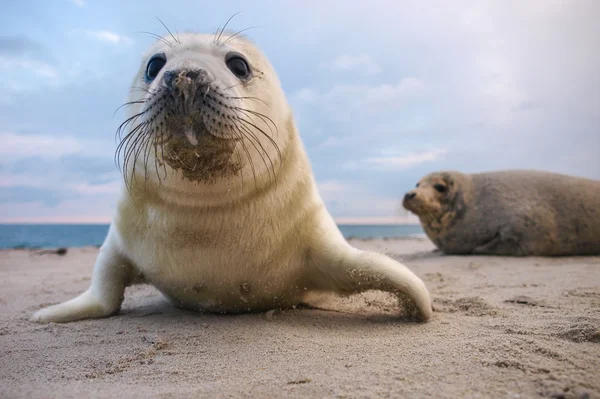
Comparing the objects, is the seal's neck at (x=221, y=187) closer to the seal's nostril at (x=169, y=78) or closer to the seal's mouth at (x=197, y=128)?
the seal's mouth at (x=197, y=128)

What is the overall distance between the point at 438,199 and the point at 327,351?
5.11 m

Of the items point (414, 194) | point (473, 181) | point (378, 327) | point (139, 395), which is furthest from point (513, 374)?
point (473, 181)

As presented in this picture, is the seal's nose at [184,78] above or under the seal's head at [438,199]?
above

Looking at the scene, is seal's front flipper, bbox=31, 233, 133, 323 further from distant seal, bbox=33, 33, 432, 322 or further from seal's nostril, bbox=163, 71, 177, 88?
seal's nostril, bbox=163, 71, 177, 88

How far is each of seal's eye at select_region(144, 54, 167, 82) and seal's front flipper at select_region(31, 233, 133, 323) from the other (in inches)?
41.3

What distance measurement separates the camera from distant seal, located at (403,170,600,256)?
565 centimetres

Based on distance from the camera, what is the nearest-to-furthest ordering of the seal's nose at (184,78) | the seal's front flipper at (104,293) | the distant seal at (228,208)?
the seal's nose at (184,78)
the distant seal at (228,208)
the seal's front flipper at (104,293)

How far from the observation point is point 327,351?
173 centimetres

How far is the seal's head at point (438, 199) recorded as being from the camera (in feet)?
20.7

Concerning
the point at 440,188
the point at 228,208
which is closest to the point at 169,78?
the point at 228,208

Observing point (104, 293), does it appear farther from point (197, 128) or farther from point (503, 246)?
point (503, 246)

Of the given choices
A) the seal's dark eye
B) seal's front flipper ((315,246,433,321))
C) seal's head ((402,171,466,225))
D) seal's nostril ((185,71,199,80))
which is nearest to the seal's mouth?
seal's nostril ((185,71,199,80))

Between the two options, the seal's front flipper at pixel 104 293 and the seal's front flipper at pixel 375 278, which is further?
the seal's front flipper at pixel 104 293

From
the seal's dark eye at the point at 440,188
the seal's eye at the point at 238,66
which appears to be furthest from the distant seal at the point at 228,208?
the seal's dark eye at the point at 440,188
